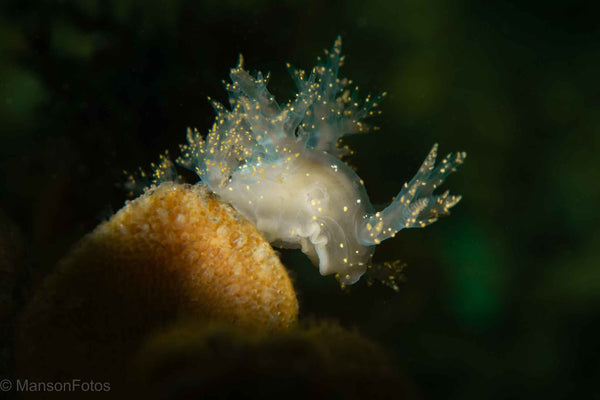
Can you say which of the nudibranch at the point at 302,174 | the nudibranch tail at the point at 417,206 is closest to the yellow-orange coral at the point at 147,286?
the nudibranch at the point at 302,174

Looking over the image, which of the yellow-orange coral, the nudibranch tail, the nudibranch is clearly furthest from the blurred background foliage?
the yellow-orange coral

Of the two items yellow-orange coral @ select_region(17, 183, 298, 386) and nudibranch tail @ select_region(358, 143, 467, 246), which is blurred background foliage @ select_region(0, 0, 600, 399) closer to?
nudibranch tail @ select_region(358, 143, 467, 246)

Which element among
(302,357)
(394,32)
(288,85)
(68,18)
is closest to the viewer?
(302,357)

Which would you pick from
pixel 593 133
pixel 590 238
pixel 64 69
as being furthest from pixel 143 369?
pixel 593 133

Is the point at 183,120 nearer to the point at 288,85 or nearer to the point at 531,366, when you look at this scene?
the point at 288,85

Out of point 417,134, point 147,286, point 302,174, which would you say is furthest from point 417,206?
point 147,286

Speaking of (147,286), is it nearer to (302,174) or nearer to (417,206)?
(302,174)

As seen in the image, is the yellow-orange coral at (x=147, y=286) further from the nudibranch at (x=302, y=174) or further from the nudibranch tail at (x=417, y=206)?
the nudibranch tail at (x=417, y=206)
